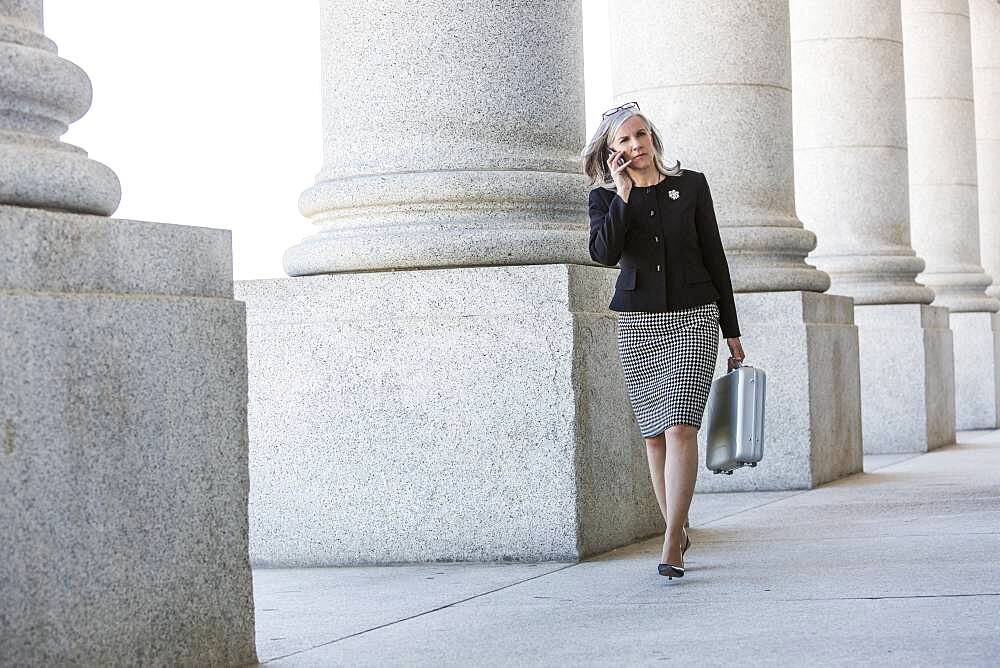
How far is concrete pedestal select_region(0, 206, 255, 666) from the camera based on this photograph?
6805mm

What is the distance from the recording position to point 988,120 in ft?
122

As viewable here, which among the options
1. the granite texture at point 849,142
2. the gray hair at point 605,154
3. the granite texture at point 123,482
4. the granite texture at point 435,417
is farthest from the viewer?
the granite texture at point 849,142

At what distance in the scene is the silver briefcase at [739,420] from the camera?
10758mm

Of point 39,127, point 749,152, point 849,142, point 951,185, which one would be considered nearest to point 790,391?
point 749,152

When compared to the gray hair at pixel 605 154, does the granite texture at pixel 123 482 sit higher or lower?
lower

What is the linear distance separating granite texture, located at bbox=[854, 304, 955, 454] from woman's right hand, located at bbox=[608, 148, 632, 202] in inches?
584

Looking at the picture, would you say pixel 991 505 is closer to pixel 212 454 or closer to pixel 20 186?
pixel 212 454

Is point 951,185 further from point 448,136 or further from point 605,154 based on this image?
point 605,154

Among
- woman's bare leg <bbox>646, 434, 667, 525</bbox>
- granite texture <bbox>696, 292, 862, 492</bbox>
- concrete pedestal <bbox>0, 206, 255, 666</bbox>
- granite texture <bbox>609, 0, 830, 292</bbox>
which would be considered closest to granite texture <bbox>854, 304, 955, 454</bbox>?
granite texture <bbox>696, 292, 862, 492</bbox>

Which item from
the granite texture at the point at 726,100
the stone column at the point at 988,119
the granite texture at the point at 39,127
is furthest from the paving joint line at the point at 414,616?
the stone column at the point at 988,119

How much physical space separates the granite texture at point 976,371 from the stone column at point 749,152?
1390cm

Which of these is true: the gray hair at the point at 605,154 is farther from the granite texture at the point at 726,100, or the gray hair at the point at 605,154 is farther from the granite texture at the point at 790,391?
the granite texture at the point at 726,100

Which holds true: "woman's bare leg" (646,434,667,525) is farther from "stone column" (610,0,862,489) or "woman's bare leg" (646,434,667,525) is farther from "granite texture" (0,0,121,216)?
"stone column" (610,0,862,489)

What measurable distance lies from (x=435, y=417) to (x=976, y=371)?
22492 mm
